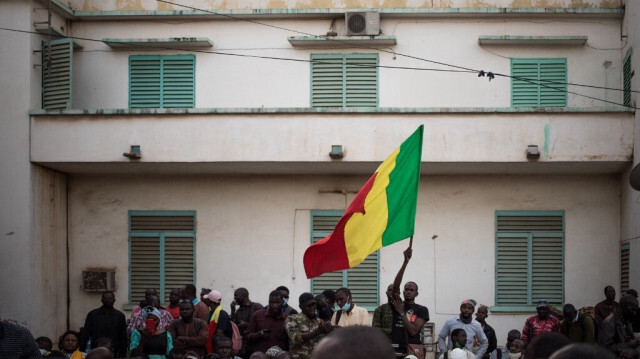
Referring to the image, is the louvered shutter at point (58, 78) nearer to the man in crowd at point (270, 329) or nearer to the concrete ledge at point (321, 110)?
the concrete ledge at point (321, 110)

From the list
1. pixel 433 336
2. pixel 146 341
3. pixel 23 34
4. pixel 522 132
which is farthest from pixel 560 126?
pixel 23 34

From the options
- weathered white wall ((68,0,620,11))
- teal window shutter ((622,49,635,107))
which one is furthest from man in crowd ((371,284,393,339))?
weathered white wall ((68,0,620,11))

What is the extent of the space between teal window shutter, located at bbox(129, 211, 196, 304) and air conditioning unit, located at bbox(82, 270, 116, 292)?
331 millimetres

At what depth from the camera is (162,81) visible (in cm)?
1659

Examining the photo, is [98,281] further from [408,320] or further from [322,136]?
[408,320]

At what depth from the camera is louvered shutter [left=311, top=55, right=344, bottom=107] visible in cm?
1642

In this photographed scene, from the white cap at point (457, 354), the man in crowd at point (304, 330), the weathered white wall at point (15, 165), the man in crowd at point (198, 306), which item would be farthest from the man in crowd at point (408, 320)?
the weathered white wall at point (15, 165)

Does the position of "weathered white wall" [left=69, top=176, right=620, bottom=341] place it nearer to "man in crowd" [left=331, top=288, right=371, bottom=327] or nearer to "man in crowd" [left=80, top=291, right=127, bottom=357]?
"man in crowd" [left=80, top=291, right=127, bottom=357]

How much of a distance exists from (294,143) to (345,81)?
5.52 feet

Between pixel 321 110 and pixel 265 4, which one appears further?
pixel 265 4

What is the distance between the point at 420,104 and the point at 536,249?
10.0 ft

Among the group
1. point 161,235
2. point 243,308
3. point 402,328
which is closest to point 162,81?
point 161,235

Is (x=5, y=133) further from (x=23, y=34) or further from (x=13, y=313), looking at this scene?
(x=13, y=313)

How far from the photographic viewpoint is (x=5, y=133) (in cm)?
1541
